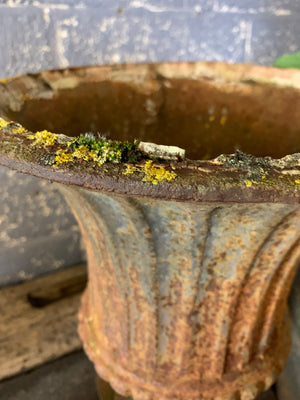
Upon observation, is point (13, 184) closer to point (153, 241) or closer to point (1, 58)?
point (1, 58)

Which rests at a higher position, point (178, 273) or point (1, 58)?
point (1, 58)

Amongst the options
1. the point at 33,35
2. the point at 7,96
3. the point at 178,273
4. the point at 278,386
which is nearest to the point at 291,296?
the point at 278,386

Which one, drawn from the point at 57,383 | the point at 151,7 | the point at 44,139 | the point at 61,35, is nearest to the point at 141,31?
the point at 151,7

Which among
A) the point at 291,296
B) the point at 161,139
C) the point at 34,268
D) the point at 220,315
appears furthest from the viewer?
the point at 34,268

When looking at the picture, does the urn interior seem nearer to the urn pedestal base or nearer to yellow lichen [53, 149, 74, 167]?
yellow lichen [53, 149, 74, 167]

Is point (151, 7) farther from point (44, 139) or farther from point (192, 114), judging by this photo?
point (44, 139)

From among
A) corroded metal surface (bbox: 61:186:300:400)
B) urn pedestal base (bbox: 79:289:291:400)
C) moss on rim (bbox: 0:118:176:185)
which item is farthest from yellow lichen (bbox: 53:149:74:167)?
urn pedestal base (bbox: 79:289:291:400)
